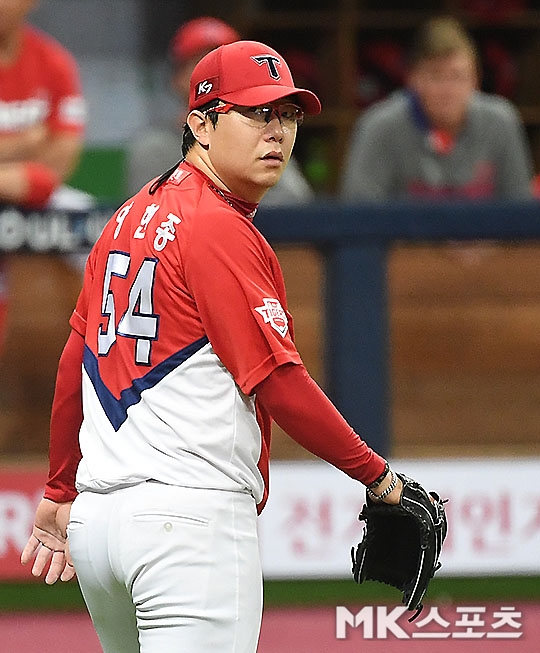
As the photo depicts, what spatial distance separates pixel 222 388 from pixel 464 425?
2.37 metres

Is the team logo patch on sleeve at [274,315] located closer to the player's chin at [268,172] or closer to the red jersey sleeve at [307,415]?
the red jersey sleeve at [307,415]

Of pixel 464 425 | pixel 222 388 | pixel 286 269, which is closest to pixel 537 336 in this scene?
pixel 464 425

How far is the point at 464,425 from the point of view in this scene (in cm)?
436

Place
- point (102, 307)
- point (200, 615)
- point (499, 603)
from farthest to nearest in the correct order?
point (499, 603)
point (102, 307)
point (200, 615)

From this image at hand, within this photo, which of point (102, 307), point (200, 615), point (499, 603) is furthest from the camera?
point (499, 603)

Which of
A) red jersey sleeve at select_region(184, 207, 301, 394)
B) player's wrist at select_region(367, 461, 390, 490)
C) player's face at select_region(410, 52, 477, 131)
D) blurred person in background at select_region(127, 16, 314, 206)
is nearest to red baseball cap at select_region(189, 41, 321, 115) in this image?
red jersey sleeve at select_region(184, 207, 301, 394)

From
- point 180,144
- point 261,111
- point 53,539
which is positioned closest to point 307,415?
point 261,111

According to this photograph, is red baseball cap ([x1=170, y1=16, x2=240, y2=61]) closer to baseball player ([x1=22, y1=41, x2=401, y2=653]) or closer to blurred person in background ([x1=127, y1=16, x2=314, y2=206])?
blurred person in background ([x1=127, y1=16, x2=314, y2=206])

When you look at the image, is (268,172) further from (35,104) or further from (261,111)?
(35,104)

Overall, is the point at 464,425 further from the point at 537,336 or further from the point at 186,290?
the point at 186,290

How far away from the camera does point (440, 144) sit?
476 centimetres

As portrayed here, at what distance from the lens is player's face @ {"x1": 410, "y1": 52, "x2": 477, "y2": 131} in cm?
473

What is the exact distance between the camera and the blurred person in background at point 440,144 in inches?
186

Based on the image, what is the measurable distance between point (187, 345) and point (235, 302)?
127 millimetres
